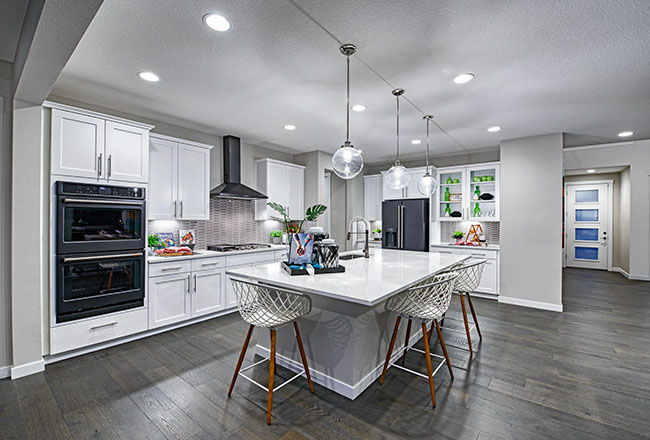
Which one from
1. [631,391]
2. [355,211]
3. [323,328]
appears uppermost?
[355,211]

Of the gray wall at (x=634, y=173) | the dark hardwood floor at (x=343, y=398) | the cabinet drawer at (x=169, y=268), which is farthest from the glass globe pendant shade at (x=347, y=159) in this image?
the gray wall at (x=634, y=173)

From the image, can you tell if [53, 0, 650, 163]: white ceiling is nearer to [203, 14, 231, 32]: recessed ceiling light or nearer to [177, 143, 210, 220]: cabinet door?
[203, 14, 231, 32]: recessed ceiling light

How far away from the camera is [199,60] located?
2.53 m

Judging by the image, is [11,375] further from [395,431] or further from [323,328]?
[395,431]

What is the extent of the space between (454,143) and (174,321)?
16.4 ft

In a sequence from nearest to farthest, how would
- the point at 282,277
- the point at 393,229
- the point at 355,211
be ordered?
the point at 282,277 < the point at 393,229 < the point at 355,211

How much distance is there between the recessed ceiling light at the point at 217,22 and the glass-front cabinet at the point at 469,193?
4.91m

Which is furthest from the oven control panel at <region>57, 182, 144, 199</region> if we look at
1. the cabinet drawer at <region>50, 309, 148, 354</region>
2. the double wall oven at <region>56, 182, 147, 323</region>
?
the cabinet drawer at <region>50, 309, 148, 354</region>

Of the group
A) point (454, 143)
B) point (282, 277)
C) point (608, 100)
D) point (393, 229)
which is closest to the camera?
point (282, 277)

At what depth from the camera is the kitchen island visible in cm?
215

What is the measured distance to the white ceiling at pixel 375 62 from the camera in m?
1.93

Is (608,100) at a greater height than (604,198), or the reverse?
(608,100)

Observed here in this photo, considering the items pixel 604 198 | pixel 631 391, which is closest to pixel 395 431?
pixel 631 391

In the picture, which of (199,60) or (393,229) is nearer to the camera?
(199,60)
